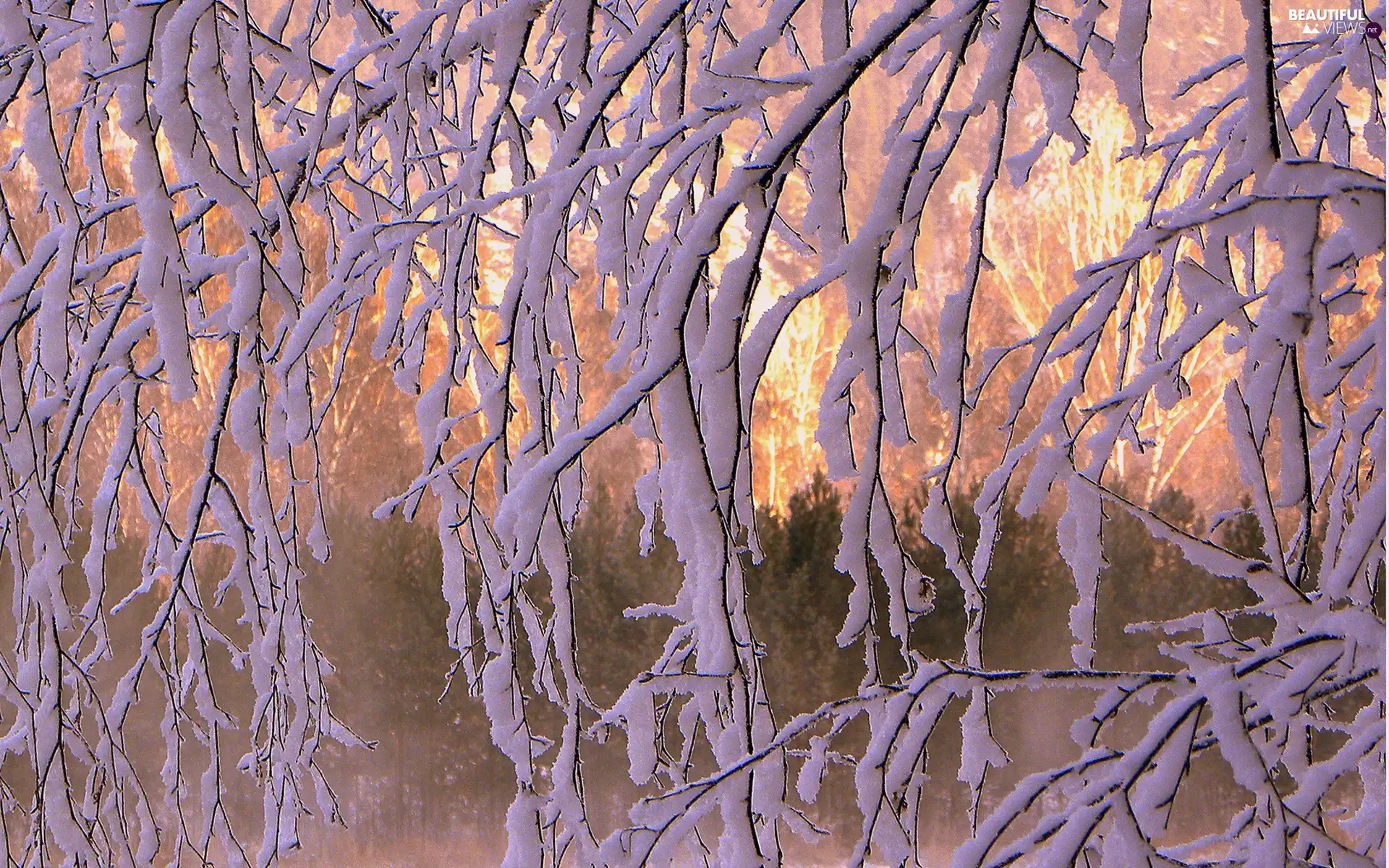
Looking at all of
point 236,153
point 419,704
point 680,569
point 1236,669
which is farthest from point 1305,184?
point 419,704

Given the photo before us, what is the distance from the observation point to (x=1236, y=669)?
677mm

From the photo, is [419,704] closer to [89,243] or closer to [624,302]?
[89,243]

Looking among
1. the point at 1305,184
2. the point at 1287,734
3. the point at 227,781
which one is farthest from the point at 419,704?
the point at 1305,184

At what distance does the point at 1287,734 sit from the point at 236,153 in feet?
2.95

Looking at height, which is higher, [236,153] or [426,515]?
[426,515]

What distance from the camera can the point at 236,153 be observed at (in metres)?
0.86

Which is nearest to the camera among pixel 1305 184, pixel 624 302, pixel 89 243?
pixel 1305 184

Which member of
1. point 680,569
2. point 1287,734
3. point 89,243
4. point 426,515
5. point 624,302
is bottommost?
point 1287,734

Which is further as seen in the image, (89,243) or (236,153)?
(89,243)

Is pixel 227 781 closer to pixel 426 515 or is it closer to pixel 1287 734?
pixel 426 515

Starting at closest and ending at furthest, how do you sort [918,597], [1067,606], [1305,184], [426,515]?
[1305,184] → [918,597] → [1067,606] → [426,515]

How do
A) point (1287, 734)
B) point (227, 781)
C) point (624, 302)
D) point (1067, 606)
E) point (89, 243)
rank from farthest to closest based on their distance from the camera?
point (227, 781) < point (1067, 606) < point (89, 243) < point (1287, 734) < point (624, 302)

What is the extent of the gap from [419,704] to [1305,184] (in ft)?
18.0

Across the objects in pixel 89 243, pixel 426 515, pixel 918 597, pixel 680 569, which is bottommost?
pixel 918 597
